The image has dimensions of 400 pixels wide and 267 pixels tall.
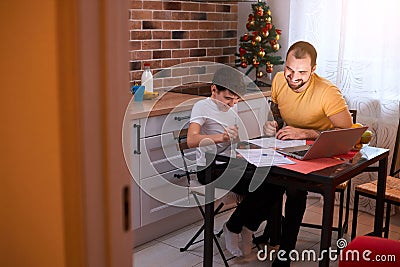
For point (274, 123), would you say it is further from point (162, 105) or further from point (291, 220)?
point (162, 105)

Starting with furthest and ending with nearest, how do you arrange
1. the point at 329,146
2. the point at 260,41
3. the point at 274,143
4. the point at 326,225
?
the point at 260,41
the point at 274,143
the point at 329,146
the point at 326,225

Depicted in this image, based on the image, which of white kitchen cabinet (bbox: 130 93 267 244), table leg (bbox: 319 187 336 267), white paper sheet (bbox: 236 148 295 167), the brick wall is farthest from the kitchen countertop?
table leg (bbox: 319 187 336 267)

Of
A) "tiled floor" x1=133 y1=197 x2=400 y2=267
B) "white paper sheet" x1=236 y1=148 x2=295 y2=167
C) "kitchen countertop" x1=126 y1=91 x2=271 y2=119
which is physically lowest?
"tiled floor" x1=133 y1=197 x2=400 y2=267

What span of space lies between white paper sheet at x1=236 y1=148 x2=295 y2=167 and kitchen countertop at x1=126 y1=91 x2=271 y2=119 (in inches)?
27.3

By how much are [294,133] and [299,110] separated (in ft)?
0.73

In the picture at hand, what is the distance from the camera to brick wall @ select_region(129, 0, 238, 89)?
351 cm

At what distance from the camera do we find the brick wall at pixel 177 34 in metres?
3.51

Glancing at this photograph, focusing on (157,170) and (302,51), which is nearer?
(302,51)

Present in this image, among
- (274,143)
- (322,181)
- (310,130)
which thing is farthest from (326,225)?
(310,130)

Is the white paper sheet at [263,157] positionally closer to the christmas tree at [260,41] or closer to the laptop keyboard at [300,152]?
the laptop keyboard at [300,152]

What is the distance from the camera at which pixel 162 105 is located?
3.15 m

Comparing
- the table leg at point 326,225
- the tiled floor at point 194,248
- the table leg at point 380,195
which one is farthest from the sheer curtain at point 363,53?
the table leg at point 326,225

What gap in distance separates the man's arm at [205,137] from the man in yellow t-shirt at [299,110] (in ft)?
0.78

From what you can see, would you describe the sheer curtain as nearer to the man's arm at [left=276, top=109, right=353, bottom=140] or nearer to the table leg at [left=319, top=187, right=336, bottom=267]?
the man's arm at [left=276, top=109, right=353, bottom=140]
